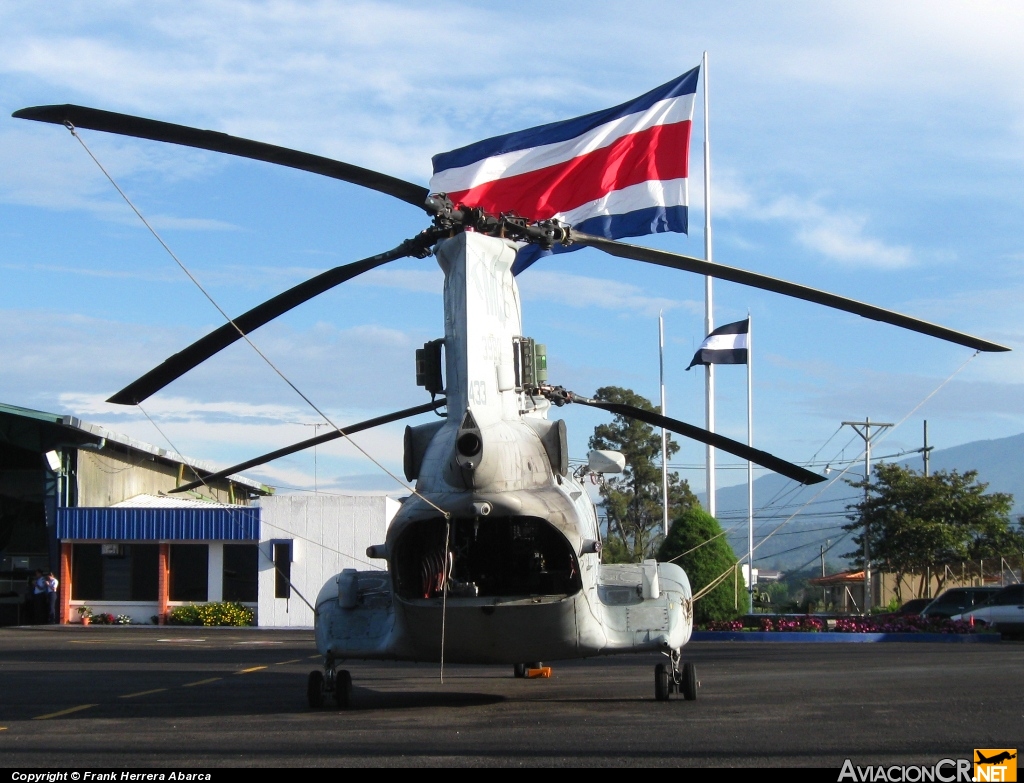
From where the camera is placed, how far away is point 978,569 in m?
50.0

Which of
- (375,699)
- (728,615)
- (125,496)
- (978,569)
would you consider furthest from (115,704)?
(978,569)

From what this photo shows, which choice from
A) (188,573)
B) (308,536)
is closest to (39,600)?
(188,573)

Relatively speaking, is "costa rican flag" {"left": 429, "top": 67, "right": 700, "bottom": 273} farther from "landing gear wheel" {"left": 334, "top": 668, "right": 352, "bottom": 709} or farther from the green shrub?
the green shrub

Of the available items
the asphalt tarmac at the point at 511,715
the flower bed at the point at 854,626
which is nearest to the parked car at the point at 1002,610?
the flower bed at the point at 854,626

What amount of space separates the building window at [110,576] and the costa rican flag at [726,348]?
21.6 metres

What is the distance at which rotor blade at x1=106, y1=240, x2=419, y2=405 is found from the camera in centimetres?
1049

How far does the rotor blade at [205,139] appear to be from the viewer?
812 centimetres

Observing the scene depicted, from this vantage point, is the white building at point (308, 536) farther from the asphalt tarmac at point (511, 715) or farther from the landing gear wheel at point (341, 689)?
the landing gear wheel at point (341, 689)

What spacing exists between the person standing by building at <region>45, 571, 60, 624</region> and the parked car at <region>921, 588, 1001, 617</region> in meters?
28.4

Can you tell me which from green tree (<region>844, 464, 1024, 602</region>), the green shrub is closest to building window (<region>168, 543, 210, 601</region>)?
the green shrub

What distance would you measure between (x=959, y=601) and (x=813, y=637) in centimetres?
890

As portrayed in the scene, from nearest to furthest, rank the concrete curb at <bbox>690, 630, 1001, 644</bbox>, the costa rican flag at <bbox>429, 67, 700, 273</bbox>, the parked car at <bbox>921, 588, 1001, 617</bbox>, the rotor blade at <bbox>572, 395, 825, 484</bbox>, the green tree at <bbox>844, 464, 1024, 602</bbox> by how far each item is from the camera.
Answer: the rotor blade at <bbox>572, 395, 825, 484</bbox>
the costa rican flag at <bbox>429, 67, 700, 273</bbox>
the concrete curb at <bbox>690, 630, 1001, 644</bbox>
the parked car at <bbox>921, 588, 1001, 617</bbox>
the green tree at <bbox>844, 464, 1024, 602</bbox>

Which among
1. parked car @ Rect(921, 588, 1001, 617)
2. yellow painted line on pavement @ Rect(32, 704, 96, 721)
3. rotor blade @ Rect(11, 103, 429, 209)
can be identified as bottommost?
parked car @ Rect(921, 588, 1001, 617)

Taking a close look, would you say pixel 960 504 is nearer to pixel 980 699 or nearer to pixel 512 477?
pixel 980 699
